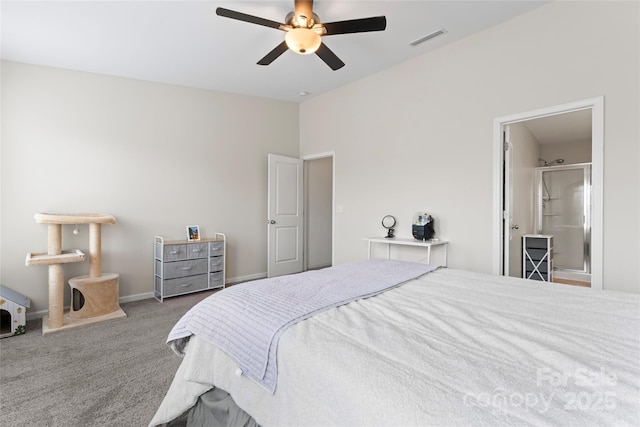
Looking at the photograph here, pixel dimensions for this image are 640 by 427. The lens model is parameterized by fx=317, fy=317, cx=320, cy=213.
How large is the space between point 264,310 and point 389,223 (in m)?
2.87

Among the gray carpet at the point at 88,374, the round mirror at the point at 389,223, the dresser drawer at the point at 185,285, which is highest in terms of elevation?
the round mirror at the point at 389,223

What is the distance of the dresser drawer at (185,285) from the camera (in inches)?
152

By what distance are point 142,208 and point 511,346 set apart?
4.13 meters

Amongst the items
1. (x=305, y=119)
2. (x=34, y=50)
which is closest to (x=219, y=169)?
(x=305, y=119)

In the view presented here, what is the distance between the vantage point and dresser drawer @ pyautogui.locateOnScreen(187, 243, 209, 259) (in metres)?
4.00

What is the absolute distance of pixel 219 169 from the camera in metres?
4.56

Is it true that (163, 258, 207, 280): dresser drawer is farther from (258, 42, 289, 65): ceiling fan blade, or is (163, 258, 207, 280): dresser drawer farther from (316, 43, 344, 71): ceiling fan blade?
(316, 43, 344, 71): ceiling fan blade

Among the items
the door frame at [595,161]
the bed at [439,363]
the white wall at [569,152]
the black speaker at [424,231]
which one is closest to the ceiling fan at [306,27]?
the door frame at [595,161]

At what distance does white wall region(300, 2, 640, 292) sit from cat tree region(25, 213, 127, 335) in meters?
2.82

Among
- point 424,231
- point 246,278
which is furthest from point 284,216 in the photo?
point 424,231

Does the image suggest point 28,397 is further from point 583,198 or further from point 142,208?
point 583,198

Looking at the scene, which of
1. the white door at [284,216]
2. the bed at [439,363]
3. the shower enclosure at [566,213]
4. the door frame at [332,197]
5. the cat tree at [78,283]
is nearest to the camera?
the bed at [439,363]

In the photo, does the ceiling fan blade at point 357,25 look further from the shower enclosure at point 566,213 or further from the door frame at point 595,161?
the shower enclosure at point 566,213

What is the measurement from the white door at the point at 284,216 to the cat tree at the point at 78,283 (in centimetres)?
210
